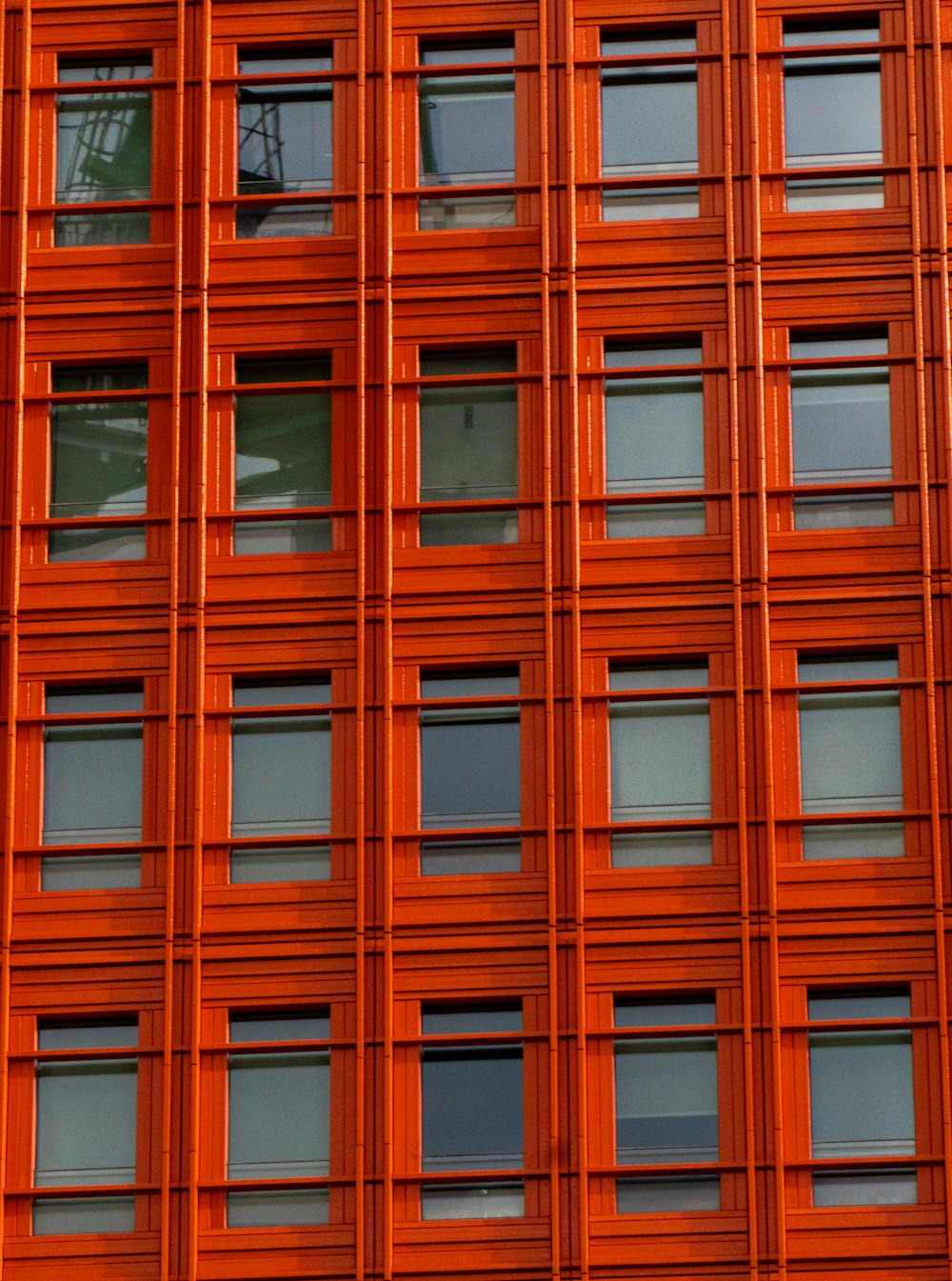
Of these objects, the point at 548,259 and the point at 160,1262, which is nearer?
the point at 160,1262

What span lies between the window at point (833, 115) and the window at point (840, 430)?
215 centimetres

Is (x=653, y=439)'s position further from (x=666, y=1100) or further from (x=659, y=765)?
(x=666, y=1100)

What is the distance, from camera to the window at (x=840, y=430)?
3650cm

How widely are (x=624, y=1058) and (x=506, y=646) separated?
5.93m

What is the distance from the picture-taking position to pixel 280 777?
36344 millimetres

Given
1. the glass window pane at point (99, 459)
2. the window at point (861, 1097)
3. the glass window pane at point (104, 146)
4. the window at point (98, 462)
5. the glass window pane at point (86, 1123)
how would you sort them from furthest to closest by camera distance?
the glass window pane at point (104, 146) → the glass window pane at point (99, 459) → the window at point (98, 462) → the glass window pane at point (86, 1123) → the window at point (861, 1097)

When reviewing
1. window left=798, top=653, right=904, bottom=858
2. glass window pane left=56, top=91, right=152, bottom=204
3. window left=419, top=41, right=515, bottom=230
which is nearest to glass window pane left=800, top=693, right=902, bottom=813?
window left=798, top=653, right=904, bottom=858

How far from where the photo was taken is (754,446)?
3653 cm

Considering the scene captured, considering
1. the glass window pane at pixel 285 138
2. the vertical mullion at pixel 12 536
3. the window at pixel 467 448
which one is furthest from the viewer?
the glass window pane at pixel 285 138

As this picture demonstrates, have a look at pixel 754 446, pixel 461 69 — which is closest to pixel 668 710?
pixel 754 446

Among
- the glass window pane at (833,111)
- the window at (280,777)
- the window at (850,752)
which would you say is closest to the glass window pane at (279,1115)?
the window at (280,777)

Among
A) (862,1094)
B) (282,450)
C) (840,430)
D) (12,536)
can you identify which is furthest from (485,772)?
(12,536)

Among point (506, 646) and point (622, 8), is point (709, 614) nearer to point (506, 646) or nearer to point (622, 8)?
point (506, 646)

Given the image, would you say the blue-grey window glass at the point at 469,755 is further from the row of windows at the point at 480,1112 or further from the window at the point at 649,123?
the window at the point at 649,123
